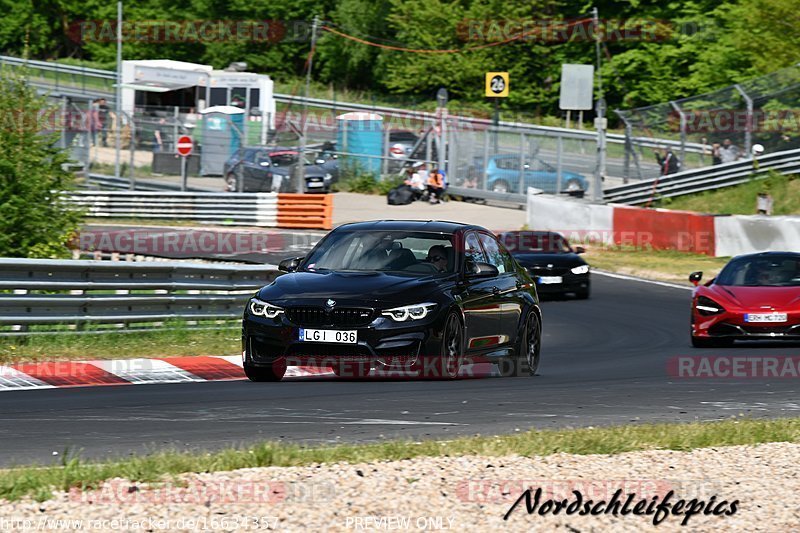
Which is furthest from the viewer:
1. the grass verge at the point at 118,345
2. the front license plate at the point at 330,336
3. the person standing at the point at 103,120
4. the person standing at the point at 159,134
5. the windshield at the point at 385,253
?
the person standing at the point at 159,134

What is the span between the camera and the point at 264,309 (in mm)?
11430

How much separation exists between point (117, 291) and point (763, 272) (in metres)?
8.27

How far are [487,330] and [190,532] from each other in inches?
281

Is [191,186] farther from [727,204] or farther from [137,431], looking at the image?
[137,431]

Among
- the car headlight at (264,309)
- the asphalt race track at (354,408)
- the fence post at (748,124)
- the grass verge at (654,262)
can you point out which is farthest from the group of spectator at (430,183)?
the car headlight at (264,309)

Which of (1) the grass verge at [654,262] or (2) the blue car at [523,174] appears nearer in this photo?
(1) the grass verge at [654,262]

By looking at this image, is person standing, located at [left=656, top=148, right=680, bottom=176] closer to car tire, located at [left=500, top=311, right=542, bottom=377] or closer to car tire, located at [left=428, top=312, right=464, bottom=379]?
car tire, located at [left=500, top=311, right=542, bottom=377]

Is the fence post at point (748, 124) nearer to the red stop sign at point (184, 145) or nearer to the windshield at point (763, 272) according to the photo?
the red stop sign at point (184, 145)

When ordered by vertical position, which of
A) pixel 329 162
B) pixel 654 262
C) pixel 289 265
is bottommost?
pixel 654 262

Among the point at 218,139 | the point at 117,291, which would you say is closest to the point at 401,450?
the point at 117,291

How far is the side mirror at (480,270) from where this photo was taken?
1211 centimetres

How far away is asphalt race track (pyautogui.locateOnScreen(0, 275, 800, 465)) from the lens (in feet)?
27.2

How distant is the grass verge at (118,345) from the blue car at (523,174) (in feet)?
87.4

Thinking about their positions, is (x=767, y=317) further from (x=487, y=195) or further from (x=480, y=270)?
(x=487, y=195)
